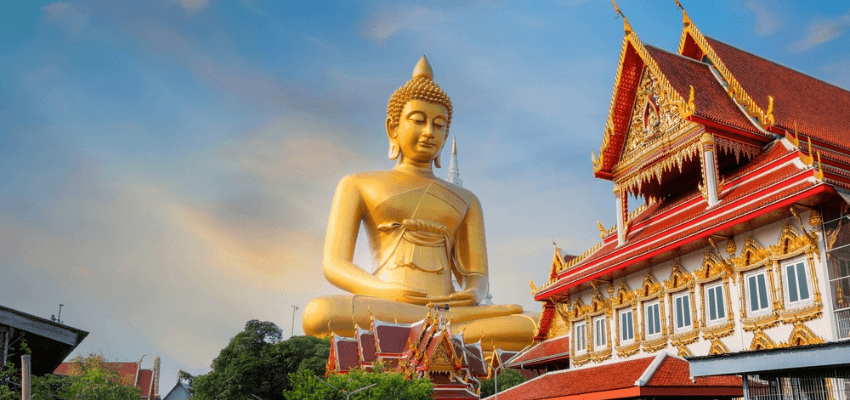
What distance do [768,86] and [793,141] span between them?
134 inches

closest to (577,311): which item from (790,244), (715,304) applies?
(715,304)

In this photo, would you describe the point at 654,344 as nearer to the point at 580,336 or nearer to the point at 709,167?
the point at 580,336

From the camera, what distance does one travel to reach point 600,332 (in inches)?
695

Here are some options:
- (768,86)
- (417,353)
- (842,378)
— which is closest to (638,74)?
(768,86)

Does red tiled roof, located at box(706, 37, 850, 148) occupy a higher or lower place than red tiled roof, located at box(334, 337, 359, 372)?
higher

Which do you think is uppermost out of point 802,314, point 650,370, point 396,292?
point 396,292

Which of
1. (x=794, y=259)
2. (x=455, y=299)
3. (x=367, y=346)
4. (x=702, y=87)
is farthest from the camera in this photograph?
(x=455, y=299)

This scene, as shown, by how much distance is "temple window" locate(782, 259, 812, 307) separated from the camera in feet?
39.8

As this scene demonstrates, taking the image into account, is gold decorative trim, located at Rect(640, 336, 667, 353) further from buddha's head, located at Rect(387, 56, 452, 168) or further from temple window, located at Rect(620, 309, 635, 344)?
buddha's head, located at Rect(387, 56, 452, 168)

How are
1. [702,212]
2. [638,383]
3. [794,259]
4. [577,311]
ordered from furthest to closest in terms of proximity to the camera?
1. [577,311]
2. [702,212]
3. [794,259]
4. [638,383]

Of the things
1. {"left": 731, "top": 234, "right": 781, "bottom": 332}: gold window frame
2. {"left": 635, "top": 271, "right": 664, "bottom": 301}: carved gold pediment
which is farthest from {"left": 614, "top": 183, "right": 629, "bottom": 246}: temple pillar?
{"left": 731, "top": 234, "right": 781, "bottom": 332}: gold window frame

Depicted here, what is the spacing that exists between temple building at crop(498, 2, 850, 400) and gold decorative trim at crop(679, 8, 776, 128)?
34 mm

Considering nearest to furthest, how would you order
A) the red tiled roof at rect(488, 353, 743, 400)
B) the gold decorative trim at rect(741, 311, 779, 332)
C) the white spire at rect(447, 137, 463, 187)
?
the red tiled roof at rect(488, 353, 743, 400) < the gold decorative trim at rect(741, 311, 779, 332) < the white spire at rect(447, 137, 463, 187)

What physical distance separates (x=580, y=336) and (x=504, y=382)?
5444 millimetres
